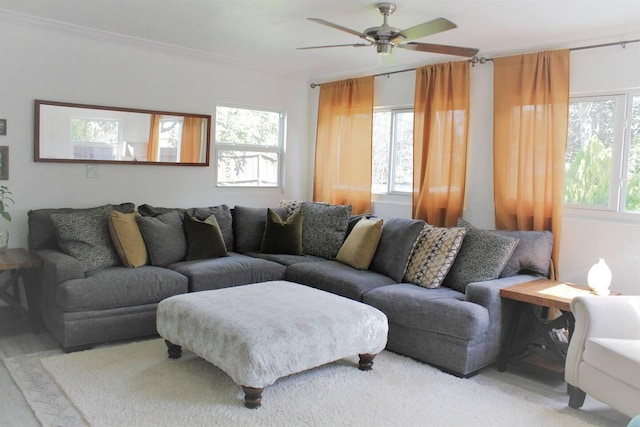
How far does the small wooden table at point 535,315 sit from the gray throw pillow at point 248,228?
2.42 meters

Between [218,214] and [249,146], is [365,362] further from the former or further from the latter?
[249,146]

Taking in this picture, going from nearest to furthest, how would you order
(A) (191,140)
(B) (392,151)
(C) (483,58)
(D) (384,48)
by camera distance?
(D) (384,48)
(C) (483,58)
(A) (191,140)
(B) (392,151)

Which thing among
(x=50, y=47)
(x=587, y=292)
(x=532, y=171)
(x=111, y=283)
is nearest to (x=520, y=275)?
(x=587, y=292)

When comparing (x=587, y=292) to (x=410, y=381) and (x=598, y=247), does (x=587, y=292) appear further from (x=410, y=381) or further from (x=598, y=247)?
(x=410, y=381)

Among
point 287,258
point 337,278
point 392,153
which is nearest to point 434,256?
point 337,278

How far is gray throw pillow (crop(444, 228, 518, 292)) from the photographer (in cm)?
368

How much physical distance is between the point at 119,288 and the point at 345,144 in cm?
282

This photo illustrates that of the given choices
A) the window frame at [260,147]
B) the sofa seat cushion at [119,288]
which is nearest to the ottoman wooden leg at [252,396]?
the sofa seat cushion at [119,288]

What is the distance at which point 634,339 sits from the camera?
2.76 m

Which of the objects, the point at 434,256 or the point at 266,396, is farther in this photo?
the point at 434,256

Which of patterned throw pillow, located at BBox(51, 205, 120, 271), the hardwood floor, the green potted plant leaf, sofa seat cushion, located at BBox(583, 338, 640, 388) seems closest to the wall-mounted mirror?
the green potted plant leaf

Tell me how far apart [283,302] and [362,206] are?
2.33m

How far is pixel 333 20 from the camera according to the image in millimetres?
3787

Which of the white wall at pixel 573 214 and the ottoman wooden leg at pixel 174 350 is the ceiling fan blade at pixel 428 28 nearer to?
the white wall at pixel 573 214
